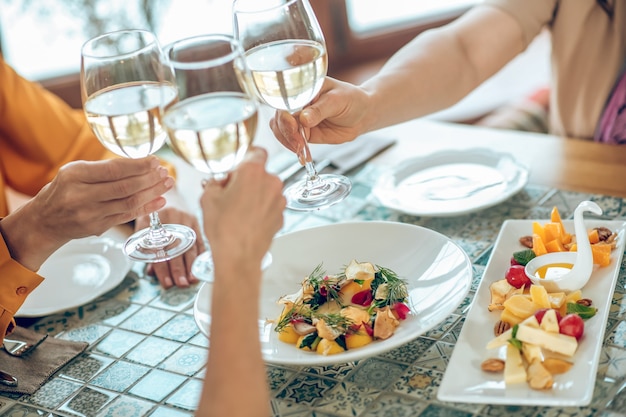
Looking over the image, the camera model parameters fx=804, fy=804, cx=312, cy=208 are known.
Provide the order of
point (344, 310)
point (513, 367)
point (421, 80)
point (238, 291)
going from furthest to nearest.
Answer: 1. point (421, 80)
2. point (344, 310)
3. point (513, 367)
4. point (238, 291)

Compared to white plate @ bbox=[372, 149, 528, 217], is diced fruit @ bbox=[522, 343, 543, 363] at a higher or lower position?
higher

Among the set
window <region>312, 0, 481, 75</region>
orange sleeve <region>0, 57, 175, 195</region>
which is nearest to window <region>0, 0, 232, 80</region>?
window <region>312, 0, 481, 75</region>

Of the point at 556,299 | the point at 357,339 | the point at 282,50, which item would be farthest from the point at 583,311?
the point at 282,50

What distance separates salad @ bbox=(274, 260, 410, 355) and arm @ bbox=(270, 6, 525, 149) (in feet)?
0.95

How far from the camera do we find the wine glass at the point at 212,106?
0.90m

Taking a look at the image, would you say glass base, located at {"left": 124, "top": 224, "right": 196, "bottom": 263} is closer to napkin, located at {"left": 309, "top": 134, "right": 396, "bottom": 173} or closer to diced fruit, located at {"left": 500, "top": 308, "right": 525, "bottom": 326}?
diced fruit, located at {"left": 500, "top": 308, "right": 525, "bottom": 326}

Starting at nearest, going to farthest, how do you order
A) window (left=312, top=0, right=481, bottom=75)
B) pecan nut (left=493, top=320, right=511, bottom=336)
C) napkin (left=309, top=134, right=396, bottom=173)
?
pecan nut (left=493, top=320, right=511, bottom=336) < napkin (left=309, top=134, right=396, bottom=173) < window (left=312, top=0, right=481, bottom=75)

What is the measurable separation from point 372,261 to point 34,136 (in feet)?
3.35

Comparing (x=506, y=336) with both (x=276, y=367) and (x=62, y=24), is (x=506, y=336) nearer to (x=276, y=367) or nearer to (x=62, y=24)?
(x=276, y=367)

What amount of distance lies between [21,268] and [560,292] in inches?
33.4

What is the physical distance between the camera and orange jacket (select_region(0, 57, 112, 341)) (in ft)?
6.35

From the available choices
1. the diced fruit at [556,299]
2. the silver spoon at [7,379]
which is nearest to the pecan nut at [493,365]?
the diced fruit at [556,299]

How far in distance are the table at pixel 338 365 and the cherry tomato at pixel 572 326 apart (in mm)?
48

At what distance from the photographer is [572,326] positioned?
105 centimetres
